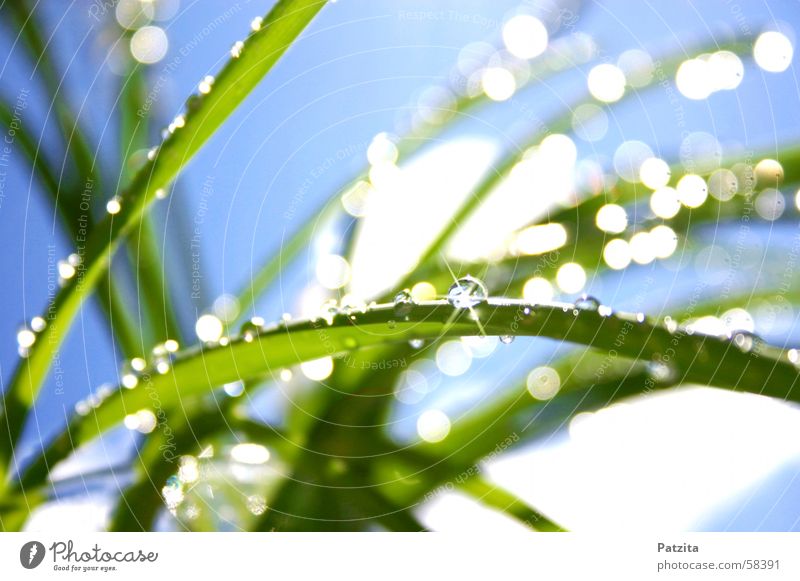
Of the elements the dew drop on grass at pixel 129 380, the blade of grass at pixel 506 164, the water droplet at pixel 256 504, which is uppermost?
the blade of grass at pixel 506 164

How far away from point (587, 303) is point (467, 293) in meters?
0.11

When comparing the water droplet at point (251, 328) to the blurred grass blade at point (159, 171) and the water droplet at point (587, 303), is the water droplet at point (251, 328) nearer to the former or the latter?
the blurred grass blade at point (159, 171)

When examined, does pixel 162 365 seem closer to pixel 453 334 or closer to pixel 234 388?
pixel 234 388

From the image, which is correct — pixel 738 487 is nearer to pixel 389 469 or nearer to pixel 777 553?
pixel 777 553

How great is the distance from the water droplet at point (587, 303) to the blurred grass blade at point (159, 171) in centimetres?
36

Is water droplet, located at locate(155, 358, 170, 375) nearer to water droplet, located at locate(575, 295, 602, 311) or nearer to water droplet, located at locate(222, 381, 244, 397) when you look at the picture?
water droplet, located at locate(222, 381, 244, 397)

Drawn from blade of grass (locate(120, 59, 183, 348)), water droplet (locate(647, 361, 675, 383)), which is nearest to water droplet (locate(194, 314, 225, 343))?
blade of grass (locate(120, 59, 183, 348))

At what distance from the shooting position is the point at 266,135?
61 centimetres

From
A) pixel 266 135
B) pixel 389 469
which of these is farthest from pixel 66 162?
pixel 389 469

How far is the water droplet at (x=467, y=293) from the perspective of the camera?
0.55 meters

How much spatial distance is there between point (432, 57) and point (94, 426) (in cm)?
47

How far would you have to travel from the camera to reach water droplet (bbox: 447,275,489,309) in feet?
1.82

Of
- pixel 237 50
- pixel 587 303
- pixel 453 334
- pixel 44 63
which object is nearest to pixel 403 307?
pixel 453 334

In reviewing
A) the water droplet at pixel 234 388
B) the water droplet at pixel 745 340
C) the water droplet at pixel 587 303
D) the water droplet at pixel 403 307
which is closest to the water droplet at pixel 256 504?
the water droplet at pixel 234 388
